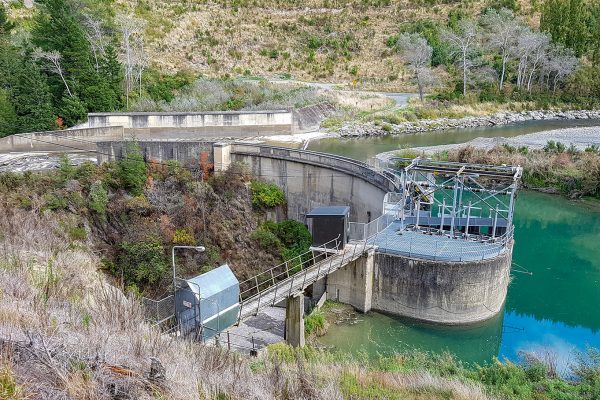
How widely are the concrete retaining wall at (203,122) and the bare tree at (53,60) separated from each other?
611 centimetres

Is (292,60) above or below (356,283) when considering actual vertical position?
above

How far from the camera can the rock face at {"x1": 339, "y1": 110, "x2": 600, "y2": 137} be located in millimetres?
58188

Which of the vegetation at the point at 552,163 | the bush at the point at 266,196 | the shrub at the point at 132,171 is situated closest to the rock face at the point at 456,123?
the vegetation at the point at 552,163

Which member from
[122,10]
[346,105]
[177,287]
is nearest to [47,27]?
[122,10]

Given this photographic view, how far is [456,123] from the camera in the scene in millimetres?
64500

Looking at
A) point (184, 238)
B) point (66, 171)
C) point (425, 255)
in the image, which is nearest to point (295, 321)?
point (425, 255)

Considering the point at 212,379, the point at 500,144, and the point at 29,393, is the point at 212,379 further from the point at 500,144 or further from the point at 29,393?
the point at 500,144

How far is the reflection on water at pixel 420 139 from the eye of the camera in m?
50.2

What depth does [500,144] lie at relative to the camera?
48.7 m

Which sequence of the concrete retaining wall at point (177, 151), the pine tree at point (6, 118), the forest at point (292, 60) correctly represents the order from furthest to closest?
the forest at point (292, 60) → the pine tree at point (6, 118) → the concrete retaining wall at point (177, 151)

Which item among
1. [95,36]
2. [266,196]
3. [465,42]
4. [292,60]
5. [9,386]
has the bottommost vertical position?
[266,196]

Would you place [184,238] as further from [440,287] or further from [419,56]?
[419,56]

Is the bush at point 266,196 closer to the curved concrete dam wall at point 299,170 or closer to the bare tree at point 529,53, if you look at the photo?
the curved concrete dam wall at point 299,170

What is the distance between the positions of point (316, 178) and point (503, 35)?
51.3m
